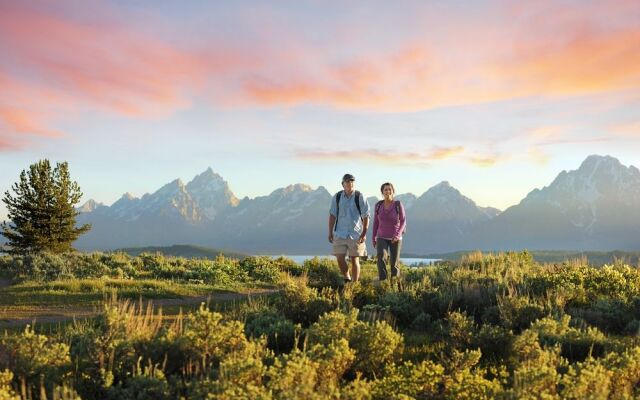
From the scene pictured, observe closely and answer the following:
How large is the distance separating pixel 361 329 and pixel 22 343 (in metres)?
4.58

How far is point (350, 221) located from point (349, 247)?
0.68 metres

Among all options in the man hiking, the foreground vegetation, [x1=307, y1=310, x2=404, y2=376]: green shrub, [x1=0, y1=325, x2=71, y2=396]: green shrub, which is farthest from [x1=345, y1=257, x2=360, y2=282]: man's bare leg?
[x1=0, y1=325, x2=71, y2=396]: green shrub

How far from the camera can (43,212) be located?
41438 mm

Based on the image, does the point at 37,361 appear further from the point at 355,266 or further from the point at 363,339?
the point at 355,266

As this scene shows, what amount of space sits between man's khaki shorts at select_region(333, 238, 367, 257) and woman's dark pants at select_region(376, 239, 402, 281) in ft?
2.07

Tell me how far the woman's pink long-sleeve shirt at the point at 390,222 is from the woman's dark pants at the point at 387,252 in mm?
193

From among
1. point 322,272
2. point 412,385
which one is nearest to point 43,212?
point 322,272

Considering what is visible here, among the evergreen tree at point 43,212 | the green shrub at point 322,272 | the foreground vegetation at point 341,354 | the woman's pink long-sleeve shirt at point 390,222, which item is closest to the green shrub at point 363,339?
the foreground vegetation at point 341,354

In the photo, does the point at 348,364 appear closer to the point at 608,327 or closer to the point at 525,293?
the point at 608,327

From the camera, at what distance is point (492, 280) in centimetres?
1456

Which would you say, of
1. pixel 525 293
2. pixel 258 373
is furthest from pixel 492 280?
pixel 258 373

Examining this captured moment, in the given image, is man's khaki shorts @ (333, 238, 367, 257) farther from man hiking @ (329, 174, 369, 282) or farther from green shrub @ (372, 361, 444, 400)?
green shrub @ (372, 361, 444, 400)

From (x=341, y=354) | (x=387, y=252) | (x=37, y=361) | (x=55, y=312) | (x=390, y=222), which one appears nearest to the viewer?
(x=37, y=361)

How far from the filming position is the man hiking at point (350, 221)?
13320 mm
